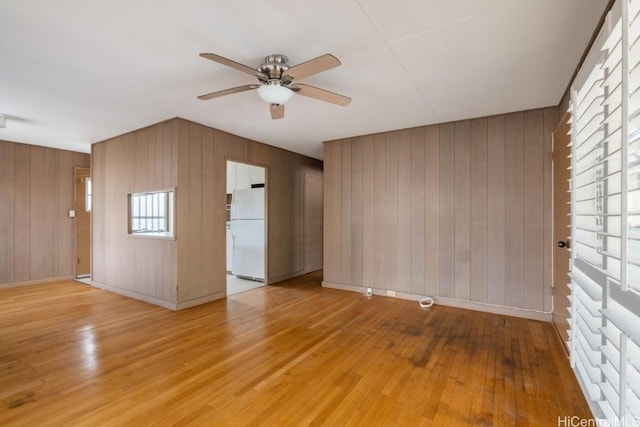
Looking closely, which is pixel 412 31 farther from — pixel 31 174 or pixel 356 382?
pixel 31 174

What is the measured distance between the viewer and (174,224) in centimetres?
364

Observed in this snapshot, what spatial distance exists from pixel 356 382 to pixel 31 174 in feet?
20.7

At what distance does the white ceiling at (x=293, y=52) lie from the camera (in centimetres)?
173

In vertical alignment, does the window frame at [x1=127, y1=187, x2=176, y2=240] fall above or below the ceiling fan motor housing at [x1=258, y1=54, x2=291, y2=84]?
below

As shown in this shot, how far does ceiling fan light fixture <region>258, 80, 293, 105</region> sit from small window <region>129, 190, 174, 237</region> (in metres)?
2.20

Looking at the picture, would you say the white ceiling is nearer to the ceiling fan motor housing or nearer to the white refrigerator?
the ceiling fan motor housing

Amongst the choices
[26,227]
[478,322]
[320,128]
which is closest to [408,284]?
[478,322]

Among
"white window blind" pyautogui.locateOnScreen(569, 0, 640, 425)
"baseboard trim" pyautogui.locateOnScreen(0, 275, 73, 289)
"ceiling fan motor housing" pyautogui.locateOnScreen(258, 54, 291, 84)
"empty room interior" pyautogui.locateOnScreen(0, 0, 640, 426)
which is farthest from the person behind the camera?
"baseboard trim" pyautogui.locateOnScreen(0, 275, 73, 289)

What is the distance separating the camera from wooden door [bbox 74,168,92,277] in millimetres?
5594

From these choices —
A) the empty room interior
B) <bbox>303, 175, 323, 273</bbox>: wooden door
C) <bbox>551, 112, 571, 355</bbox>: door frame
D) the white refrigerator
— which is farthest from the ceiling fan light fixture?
<bbox>303, 175, 323, 273</bbox>: wooden door

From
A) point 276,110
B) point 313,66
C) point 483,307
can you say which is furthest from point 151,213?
point 483,307

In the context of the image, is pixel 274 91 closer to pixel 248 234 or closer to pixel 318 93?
pixel 318 93

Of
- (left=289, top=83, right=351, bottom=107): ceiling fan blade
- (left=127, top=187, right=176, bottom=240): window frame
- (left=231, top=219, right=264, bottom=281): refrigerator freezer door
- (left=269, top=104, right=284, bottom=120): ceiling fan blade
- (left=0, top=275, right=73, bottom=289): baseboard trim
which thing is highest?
(left=289, top=83, right=351, bottom=107): ceiling fan blade

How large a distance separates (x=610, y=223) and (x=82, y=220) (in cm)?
735
